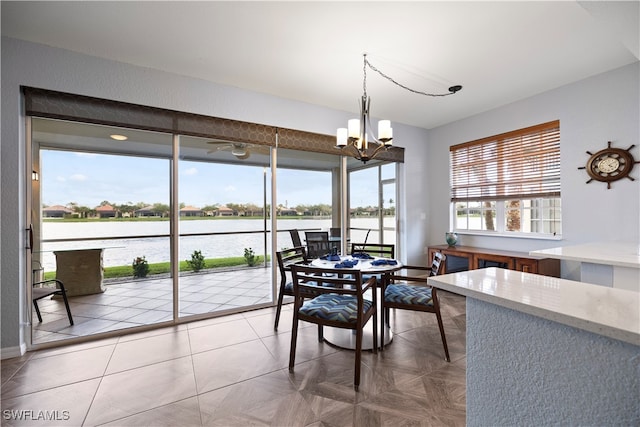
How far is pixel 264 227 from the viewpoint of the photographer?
14.0 feet

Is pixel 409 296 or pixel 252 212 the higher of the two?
pixel 252 212

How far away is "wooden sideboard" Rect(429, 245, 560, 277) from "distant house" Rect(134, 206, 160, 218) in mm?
3626

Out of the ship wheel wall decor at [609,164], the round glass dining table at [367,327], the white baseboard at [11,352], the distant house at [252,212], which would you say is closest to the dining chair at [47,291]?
the white baseboard at [11,352]

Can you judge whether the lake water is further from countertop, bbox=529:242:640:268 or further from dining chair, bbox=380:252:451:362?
countertop, bbox=529:242:640:268

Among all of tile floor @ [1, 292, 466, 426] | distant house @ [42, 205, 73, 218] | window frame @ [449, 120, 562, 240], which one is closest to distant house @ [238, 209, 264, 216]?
tile floor @ [1, 292, 466, 426]

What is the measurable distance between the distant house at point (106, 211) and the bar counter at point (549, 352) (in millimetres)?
3576

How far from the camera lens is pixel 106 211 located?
3.29 metres

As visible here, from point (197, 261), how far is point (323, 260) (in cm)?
220

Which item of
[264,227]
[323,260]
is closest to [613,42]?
[323,260]

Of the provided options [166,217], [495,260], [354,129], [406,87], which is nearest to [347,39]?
[354,129]

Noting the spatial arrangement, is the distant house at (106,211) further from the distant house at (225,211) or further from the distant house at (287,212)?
the distant house at (287,212)

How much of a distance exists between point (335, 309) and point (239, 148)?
249 cm

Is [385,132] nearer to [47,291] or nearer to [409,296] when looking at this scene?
[409,296]

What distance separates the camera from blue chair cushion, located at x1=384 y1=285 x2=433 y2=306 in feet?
8.23
